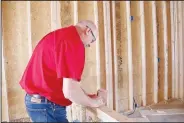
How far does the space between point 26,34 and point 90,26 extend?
1.78m

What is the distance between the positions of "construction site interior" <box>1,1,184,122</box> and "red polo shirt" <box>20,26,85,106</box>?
1300 mm

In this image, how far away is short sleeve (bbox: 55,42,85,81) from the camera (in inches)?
47.9

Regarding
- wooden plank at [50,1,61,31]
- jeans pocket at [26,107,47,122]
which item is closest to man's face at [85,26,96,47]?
jeans pocket at [26,107,47,122]

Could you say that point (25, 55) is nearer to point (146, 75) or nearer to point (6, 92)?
point (6, 92)

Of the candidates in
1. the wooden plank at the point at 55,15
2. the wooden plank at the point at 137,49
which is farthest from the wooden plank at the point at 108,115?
the wooden plank at the point at 137,49

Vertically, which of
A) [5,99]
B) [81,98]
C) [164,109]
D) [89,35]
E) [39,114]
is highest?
[89,35]

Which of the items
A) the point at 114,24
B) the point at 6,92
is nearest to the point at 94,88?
the point at 114,24

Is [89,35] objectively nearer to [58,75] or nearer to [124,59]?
[58,75]

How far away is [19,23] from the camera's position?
3.05 metres

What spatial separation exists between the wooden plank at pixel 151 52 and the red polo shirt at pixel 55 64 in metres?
2.65

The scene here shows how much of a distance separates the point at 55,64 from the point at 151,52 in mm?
2808

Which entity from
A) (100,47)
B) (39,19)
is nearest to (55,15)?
(39,19)

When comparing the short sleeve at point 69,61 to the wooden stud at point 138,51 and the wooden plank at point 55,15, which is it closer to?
the wooden plank at point 55,15

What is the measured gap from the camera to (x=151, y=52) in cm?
390
